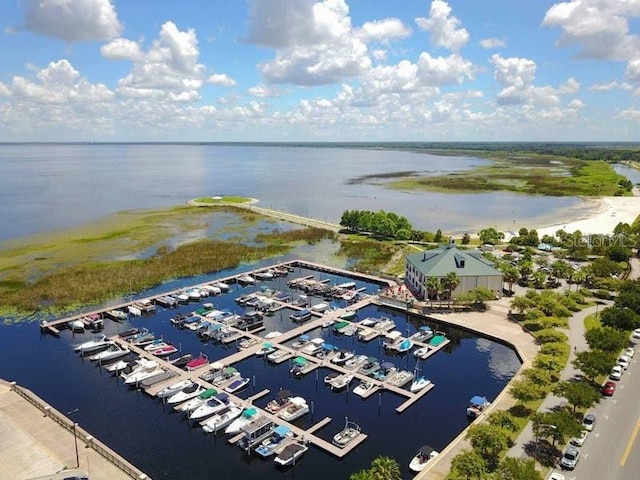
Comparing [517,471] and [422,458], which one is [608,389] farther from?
[422,458]

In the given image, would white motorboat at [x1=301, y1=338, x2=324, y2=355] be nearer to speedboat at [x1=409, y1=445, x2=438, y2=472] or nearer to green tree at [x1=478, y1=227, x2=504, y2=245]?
speedboat at [x1=409, y1=445, x2=438, y2=472]

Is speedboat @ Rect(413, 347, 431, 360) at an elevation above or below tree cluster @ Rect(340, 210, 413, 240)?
below

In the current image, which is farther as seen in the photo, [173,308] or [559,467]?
[173,308]

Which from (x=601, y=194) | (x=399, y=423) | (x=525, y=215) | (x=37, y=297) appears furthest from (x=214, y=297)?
(x=601, y=194)

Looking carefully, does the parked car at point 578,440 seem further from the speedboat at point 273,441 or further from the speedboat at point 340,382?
the speedboat at point 273,441

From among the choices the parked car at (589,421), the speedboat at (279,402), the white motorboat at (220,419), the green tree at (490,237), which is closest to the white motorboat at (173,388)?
the white motorboat at (220,419)

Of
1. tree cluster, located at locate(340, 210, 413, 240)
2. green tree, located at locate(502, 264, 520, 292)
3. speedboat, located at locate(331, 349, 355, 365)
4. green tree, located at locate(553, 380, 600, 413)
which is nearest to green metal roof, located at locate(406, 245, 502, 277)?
green tree, located at locate(502, 264, 520, 292)

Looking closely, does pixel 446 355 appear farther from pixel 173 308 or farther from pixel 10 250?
pixel 10 250
